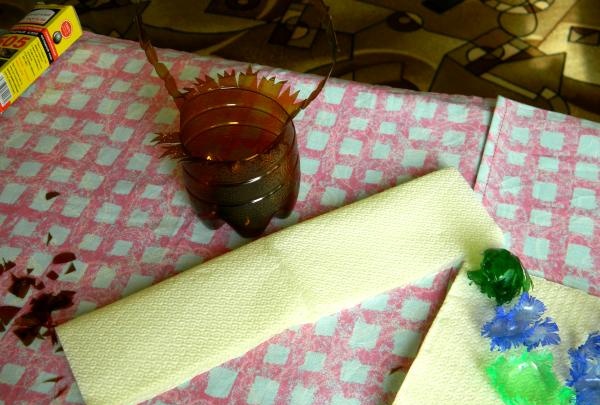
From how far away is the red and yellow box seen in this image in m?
0.92

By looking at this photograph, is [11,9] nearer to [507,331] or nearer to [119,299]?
[119,299]

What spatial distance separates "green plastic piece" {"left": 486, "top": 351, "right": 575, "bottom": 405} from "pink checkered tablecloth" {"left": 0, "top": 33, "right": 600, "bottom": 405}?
0.09m

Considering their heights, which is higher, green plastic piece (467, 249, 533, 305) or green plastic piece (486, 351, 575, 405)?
green plastic piece (467, 249, 533, 305)

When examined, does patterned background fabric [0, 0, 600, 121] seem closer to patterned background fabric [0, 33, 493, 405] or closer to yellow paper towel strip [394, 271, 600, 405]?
patterned background fabric [0, 33, 493, 405]

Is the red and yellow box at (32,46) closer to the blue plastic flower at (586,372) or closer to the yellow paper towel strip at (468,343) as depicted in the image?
the yellow paper towel strip at (468,343)

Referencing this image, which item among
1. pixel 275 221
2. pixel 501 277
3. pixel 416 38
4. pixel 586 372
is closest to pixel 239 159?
pixel 275 221

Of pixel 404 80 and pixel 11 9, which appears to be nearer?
pixel 404 80

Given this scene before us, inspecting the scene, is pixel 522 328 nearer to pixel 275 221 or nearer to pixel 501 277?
pixel 501 277

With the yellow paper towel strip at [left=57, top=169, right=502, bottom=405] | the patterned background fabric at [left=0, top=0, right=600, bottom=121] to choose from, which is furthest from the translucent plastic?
the patterned background fabric at [left=0, top=0, right=600, bottom=121]

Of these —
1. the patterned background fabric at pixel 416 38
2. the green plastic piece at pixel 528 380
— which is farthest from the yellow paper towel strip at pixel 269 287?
the patterned background fabric at pixel 416 38

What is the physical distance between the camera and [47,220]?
0.80m

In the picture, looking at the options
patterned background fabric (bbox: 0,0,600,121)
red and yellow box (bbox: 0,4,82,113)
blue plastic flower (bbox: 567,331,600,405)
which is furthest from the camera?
patterned background fabric (bbox: 0,0,600,121)

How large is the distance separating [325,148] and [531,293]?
32 centimetres

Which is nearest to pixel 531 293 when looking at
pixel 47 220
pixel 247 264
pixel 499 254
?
pixel 499 254
